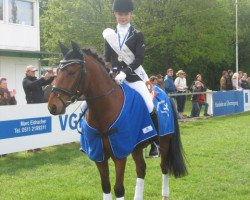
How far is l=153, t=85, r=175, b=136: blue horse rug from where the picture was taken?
643 cm

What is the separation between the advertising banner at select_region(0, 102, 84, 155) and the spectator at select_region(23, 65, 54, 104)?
62 centimetres

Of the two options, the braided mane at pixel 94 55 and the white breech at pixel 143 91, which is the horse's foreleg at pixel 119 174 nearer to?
the white breech at pixel 143 91

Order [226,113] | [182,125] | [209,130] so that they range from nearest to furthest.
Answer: [209,130], [182,125], [226,113]

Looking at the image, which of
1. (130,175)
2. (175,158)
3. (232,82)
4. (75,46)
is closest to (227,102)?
(232,82)

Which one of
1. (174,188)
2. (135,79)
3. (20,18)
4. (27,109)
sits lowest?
(174,188)

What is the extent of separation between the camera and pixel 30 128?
427 inches

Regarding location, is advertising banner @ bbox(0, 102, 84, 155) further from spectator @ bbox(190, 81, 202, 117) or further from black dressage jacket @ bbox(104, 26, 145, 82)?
spectator @ bbox(190, 81, 202, 117)

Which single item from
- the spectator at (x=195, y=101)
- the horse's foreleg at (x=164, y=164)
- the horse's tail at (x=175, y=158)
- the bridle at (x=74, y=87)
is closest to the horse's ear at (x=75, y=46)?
the bridle at (x=74, y=87)

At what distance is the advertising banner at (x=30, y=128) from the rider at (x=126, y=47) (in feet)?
16.8

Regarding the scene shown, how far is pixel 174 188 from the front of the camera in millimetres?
7406

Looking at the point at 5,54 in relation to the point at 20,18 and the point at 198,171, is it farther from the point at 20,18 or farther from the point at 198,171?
the point at 198,171

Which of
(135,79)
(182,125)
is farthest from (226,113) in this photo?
(135,79)

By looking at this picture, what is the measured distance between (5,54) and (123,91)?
1880 cm

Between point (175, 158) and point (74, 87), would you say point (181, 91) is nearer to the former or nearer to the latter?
point (175, 158)
